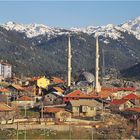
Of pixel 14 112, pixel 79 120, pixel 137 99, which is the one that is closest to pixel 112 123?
pixel 79 120

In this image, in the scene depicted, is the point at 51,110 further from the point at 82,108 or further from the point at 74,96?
the point at 74,96

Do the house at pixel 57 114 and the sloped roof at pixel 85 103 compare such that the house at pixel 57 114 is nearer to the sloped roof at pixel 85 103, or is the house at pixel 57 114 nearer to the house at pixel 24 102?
the sloped roof at pixel 85 103

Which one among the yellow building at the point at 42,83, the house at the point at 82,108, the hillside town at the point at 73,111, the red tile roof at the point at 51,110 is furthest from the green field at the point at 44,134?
the yellow building at the point at 42,83

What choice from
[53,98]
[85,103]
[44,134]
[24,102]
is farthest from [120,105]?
[44,134]

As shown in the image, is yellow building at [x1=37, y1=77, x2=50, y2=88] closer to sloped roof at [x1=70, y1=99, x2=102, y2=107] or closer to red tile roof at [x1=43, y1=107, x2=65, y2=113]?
sloped roof at [x1=70, y1=99, x2=102, y2=107]

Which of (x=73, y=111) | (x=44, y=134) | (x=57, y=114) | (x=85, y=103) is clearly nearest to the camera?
(x=44, y=134)

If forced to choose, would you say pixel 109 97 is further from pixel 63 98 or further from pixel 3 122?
pixel 3 122

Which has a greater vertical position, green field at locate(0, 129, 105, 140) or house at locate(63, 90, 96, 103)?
house at locate(63, 90, 96, 103)

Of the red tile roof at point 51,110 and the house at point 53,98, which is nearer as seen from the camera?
the red tile roof at point 51,110

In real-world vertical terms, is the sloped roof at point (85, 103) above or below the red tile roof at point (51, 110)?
above

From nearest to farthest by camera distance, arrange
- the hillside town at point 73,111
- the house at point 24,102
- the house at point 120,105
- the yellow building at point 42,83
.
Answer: the hillside town at point 73,111
the house at point 120,105
the house at point 24,102
the yellow building at point 42,83

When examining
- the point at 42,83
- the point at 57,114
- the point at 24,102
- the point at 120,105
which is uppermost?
the point at 42,83

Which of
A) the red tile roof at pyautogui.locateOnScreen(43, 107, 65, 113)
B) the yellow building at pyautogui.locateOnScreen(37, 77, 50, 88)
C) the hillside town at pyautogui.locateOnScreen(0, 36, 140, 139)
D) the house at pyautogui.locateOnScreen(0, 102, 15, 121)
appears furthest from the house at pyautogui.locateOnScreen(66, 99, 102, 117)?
the yellow building at pyautogui.locateOnScreen(37, 77, 50, 88)

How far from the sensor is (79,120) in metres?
58.5
